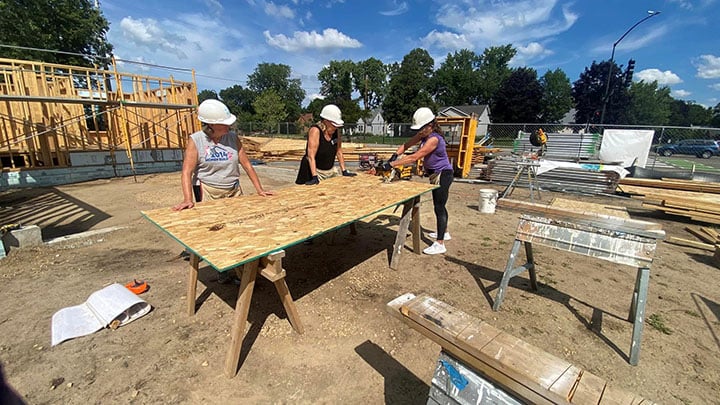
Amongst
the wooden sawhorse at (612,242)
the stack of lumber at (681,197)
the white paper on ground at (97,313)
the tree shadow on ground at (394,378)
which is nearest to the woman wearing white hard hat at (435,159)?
the wooden sawhorse at (612,242)

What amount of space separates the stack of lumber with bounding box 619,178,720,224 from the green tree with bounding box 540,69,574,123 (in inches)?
1849

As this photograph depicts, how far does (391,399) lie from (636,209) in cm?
852

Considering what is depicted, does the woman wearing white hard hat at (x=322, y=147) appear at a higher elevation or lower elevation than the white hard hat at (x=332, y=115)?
lower

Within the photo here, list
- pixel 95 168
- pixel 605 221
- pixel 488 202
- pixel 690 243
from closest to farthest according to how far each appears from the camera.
Answer: pixel 605 221 < pixel 690 243 < pixel 488 202 < pixel 95 168

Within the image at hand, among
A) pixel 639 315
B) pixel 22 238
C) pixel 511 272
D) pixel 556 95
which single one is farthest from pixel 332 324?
pixel 556 95

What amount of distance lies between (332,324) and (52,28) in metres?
29.6

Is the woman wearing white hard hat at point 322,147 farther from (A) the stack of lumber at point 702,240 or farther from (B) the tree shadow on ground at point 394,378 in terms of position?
(A) the stack of lumber at point 702,240

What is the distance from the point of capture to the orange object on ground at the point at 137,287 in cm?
324

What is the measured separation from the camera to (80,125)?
1123cm

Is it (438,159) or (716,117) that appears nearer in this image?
(438,159)

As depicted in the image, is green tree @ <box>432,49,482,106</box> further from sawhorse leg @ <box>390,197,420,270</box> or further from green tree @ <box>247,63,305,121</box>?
sawhorse leg @ <box>390,197,420,270</box>

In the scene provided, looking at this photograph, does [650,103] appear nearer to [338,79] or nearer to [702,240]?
[338,79]

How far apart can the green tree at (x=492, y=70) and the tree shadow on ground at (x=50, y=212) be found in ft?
199

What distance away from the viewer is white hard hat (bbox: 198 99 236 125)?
294 cm
